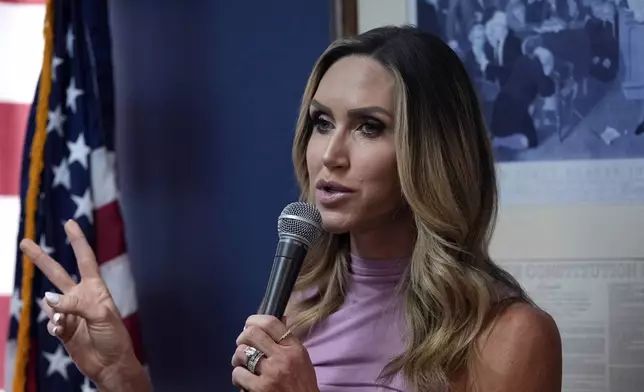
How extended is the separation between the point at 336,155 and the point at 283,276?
0.25m

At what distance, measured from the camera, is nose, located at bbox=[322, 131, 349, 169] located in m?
1.31

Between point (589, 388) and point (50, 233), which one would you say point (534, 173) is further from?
point (50, 233)

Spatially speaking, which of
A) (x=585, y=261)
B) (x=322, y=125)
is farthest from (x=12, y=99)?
(x=585, y=261)

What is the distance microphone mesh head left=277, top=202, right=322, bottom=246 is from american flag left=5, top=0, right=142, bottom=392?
0.76 meters

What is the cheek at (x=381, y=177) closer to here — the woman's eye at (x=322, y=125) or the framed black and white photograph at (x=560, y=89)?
the woman's eye at (x=322, y=125)

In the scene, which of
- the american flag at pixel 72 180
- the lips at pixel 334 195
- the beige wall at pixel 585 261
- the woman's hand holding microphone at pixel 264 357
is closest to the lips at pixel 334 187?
the lips at pixel 334 195

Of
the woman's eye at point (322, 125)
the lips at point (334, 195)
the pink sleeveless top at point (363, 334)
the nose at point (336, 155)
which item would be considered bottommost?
the pink sleeveless top at point (363, 334)

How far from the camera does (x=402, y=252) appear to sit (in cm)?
144

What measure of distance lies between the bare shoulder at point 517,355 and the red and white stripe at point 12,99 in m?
1.11

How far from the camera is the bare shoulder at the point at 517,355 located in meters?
1.28

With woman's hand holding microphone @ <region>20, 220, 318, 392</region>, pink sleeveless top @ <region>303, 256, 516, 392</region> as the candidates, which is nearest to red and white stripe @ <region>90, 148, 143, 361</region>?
woman's hand holding microphone @ <region>20, 220, 318, 392</region>

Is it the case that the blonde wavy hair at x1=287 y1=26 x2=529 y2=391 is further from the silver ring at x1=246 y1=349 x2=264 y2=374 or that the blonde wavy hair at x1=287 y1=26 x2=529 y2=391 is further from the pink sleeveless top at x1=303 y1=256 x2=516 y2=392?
the silver ring at x1=246 y1=349 x2=264 y2=374

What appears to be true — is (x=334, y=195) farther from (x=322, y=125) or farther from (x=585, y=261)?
(x=585, y=261)

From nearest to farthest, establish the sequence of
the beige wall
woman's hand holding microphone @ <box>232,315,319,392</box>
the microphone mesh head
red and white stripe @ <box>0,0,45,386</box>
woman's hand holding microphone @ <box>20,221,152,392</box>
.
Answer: woman's hand holding microphone @ <box>232,315,319,392</box>
the microphone mesh head
woman's hand holding microphone @ <box>20,221,152,392</box>
the beige wall
red and white stripe @ <box>0,0,45,386</box>
